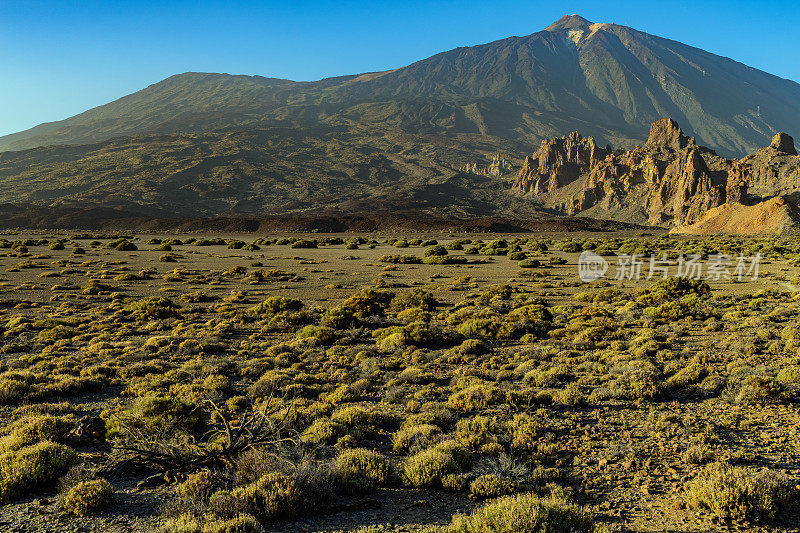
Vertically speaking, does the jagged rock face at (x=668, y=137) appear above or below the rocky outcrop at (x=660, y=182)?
above

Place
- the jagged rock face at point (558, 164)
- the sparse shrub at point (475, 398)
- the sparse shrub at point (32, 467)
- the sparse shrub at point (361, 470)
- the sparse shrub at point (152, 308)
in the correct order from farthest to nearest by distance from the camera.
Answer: the jagged rock face at point (558, 164), the sparse shrub at point (152, 308), the sparse shrub at point (475, 398), the sparse shrub at point (361, 470), the sparse shrub at point (32, 467)

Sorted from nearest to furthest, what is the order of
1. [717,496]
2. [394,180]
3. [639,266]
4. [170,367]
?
[717,496] < [170,367] < [639,266] < [394,180]

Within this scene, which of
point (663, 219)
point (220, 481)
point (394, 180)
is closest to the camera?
point (220, 481)

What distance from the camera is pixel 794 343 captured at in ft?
41.1

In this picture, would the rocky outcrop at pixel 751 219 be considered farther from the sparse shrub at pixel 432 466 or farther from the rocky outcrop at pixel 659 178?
the sparse shrub at pixel 432 466

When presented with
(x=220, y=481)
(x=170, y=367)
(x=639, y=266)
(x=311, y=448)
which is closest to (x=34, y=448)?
(x=220, y=481)

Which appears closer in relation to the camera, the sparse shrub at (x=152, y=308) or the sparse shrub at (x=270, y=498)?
the sparse shrub at (x=270, y=498)

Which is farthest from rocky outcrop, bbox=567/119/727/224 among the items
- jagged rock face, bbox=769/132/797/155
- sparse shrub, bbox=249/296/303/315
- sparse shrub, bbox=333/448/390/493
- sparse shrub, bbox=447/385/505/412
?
sparse shrub, bbox=333/448/390/493

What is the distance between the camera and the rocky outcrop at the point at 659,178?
353ft

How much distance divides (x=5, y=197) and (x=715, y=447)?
604 feet

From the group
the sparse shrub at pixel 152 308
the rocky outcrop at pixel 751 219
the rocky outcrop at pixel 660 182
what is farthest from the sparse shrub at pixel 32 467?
the rocky outcrop at pixel 660 182

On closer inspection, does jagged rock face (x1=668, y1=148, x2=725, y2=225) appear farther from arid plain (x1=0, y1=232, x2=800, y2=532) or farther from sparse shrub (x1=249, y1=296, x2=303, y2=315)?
sparse shrub (x1=249, y1=296, x2=303, y2=315)

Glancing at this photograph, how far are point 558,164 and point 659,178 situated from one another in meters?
40.7

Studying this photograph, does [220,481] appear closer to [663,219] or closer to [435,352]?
[435,352]
